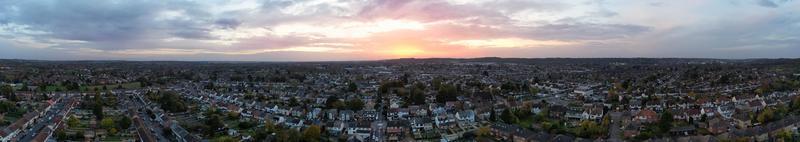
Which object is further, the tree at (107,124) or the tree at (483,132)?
the tree at (107,124)

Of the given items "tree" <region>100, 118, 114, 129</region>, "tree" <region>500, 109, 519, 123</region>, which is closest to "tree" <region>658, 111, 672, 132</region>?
"tree" <region>500, 109, 519, 123</region>

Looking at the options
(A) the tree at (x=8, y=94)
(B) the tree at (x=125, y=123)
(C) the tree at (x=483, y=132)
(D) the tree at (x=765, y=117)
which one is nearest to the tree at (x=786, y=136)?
(D) the tree at (x=765, y=117)

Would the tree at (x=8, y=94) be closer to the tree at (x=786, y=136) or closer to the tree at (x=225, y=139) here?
the tree at (x=225, y=139)

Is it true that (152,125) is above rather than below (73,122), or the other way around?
below

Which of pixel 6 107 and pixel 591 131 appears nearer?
pixel 591 131

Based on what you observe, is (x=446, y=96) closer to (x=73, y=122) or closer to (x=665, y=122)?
(x=665, y=122)

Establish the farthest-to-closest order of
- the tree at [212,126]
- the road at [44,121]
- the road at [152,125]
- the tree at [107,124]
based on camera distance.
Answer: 1. the tree at [107,124]
2. the road at [44,121]
3. the road at [152,125]
4. the tree at [212,126]

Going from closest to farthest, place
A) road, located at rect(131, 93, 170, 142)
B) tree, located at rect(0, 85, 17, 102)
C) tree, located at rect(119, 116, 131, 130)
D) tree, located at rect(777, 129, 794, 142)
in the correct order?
1. tree, located at rect(777, 129, 794, 142)
2. road, located at rect(131, 93, 170, 142)
3. tree, located at rect(119, 116, 131, 130)
4. tree, located at rect(0, 85, 17, 102)

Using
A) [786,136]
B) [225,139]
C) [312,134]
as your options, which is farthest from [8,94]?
[786,136]

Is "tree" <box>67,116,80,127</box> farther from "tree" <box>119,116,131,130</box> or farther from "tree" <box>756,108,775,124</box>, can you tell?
"tree" <box>756,108,775,124</box>

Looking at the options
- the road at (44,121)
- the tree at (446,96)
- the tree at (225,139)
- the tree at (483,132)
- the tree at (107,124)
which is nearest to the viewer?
the tree at (225,139)

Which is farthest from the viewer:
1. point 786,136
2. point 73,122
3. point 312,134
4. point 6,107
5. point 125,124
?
point 6,107
